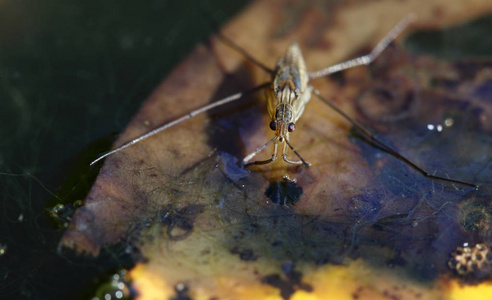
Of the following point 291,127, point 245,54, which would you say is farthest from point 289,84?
point 291,127

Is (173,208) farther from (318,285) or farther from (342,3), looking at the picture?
(342,3)

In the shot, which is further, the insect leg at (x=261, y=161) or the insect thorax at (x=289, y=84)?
the insect thorax at (x=289, y=84)

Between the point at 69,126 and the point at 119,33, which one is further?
the point at 119,33

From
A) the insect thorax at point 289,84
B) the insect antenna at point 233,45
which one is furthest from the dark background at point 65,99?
the insect thorax at point 289,84


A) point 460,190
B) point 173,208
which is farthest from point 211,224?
point 460,190

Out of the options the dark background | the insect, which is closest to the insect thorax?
the insect

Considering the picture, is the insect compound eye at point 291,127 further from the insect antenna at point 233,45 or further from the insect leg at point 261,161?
the insect antenna at point 233,45

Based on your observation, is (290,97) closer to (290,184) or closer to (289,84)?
(289,84)
